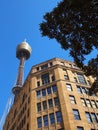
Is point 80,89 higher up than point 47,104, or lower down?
higher up

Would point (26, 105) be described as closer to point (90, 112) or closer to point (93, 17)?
point (90, 112)

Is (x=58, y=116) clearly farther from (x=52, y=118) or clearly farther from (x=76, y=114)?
(x=76, y=114)

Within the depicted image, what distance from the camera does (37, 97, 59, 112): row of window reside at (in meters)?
37.7

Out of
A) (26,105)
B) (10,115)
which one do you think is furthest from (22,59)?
(26,105)

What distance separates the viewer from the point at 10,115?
2088 inches

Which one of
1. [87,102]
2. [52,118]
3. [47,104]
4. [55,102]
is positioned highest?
[87,102]

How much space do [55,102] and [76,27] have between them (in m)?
23.9

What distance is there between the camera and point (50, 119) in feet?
116

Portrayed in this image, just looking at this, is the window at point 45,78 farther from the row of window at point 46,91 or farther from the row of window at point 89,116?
the row of window at point 89,116

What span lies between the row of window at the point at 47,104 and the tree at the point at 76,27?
21.1m

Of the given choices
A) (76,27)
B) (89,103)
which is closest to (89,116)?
(89,103)

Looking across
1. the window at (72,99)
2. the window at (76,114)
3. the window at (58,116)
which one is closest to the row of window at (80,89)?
A: the window at (72,99)

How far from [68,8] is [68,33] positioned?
1903 mm

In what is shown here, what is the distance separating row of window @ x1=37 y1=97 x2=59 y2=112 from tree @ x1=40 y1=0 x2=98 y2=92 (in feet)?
69.2
